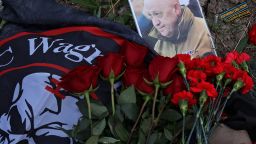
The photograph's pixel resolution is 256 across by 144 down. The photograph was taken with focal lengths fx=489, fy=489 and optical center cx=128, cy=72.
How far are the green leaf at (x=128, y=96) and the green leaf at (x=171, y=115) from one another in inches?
2.9

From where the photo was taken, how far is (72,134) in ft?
3.46

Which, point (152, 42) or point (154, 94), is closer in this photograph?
point (154, 94)

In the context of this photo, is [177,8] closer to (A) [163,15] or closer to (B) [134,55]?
(A) [163,15]

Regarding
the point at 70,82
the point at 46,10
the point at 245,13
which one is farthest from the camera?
the point at 245,13

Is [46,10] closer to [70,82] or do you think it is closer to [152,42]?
[152,42]

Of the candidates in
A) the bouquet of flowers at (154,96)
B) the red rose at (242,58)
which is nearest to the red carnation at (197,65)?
the bouquet of flowers at (154,96)

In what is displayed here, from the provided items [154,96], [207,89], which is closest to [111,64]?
[154,96]

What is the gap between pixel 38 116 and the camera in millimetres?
1127

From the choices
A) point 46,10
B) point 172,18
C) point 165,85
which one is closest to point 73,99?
point 165,85

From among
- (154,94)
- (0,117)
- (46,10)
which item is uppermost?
(46,10)

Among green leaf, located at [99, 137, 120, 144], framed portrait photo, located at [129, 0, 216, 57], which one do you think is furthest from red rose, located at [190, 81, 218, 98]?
framed portrait photo, located at [129, 0, 216, 57]

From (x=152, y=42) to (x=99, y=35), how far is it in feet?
0.69

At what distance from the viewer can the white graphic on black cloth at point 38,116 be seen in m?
1.12

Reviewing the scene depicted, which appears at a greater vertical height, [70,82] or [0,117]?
[70,82]
